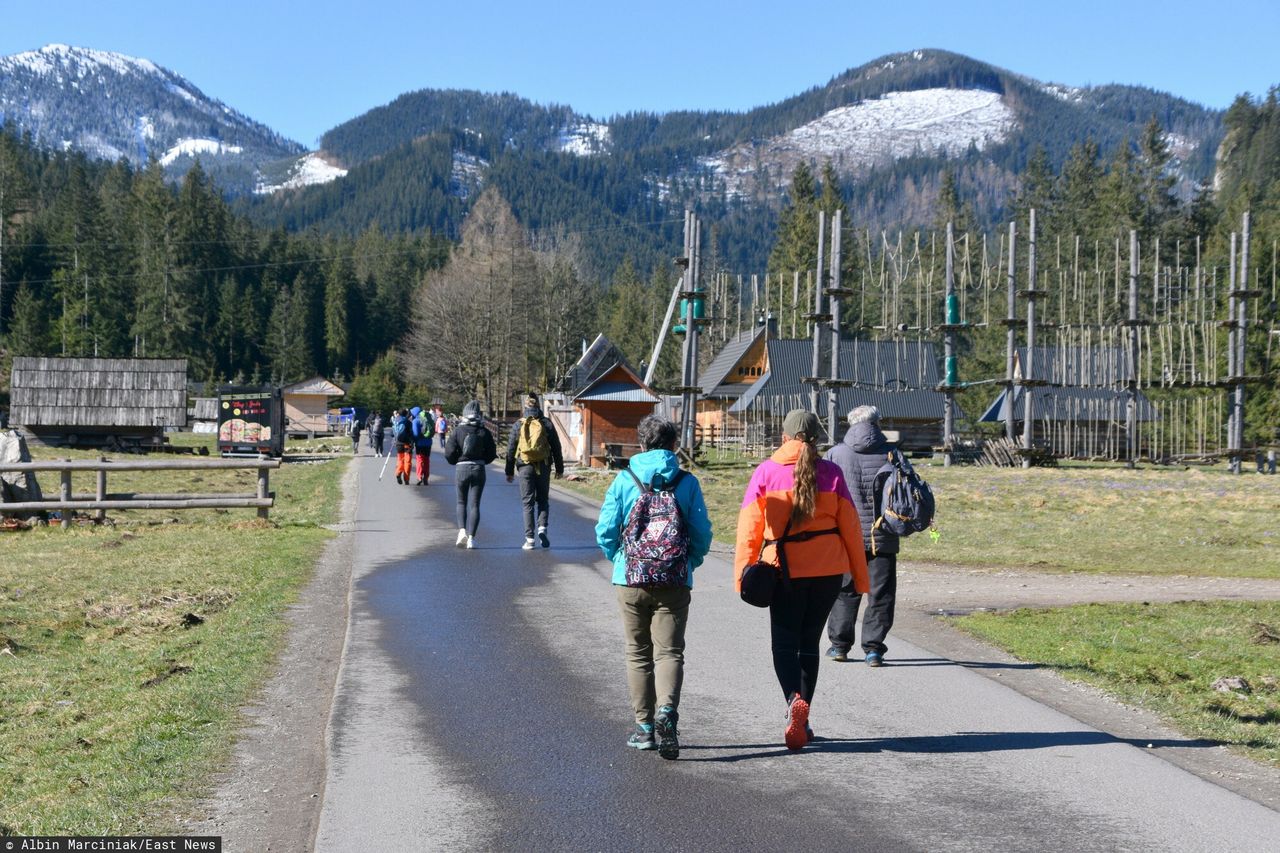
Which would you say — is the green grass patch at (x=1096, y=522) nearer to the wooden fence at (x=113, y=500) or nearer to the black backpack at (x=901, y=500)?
the wooden fence at (x=113, y=500)

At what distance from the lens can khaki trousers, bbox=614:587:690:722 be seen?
693 centimetres

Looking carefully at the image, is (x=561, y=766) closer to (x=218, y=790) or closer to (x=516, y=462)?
(x=218, y=790)

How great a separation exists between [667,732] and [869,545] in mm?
3286

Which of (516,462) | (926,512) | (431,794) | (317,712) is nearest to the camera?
(431,794)

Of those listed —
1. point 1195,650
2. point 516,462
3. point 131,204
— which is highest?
point 131,204

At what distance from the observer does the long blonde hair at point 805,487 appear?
23.2 ft

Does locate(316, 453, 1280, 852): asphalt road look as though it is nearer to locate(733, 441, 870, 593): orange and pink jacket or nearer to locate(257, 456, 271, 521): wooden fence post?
locate(733, 441, 870, 593): orange and pink jacket

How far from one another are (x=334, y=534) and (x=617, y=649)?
1009 centimetres

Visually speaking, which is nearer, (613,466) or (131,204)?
(613,466)

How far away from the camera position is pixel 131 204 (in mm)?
120125

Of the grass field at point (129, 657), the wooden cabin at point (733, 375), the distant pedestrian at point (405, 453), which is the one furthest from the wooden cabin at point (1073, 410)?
the grass field at point (129, 657)

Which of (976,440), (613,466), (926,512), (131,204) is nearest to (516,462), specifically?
(926,512)

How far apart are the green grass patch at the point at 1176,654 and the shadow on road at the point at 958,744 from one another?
20.7 inches

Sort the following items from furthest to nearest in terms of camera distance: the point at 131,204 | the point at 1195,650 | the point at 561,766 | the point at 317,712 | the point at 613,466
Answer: the point at 131,204, the point at 613,466, the point at 1195,650, the point at 317,712, the point at 561,766
